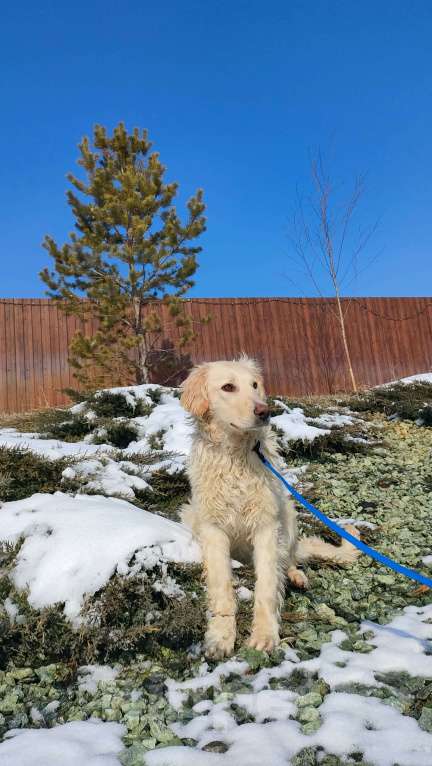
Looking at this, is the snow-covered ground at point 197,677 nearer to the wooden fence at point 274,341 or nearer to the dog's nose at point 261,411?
the dog's nose at point 261,411

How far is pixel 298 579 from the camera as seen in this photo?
9.86 ft

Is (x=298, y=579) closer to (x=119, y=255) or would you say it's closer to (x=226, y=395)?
(x=226, y=395)

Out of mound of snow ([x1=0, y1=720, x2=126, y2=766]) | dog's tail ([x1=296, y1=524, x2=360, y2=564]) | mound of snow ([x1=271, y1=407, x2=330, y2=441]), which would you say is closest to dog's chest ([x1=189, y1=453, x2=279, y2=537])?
dog's tail ([x1=296, y1=524, x2=360, y2=564])

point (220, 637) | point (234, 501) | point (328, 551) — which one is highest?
point (234, 501)

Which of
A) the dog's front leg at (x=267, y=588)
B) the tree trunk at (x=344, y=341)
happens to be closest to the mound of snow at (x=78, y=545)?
the dog's front leg at (x=267, y=588)

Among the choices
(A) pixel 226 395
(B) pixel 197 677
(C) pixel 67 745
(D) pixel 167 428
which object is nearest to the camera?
(C) pixel 67 745

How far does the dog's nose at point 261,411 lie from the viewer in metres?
2.59

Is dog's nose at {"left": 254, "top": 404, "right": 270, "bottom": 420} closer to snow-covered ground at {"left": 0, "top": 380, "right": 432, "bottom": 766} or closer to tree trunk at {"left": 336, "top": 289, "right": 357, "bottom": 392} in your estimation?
snow-covered ground at {"left": 0, "top": 380, "right": 432, "bottom": 766}

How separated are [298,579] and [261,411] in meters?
1.16

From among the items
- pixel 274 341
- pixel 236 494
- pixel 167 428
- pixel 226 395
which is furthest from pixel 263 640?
pixel 274 341

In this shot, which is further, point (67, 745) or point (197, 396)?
point (197, 396)

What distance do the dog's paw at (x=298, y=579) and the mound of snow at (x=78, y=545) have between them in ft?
2.12

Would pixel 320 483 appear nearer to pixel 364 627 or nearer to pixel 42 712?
pixel 364 627

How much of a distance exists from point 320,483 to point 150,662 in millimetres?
3501
